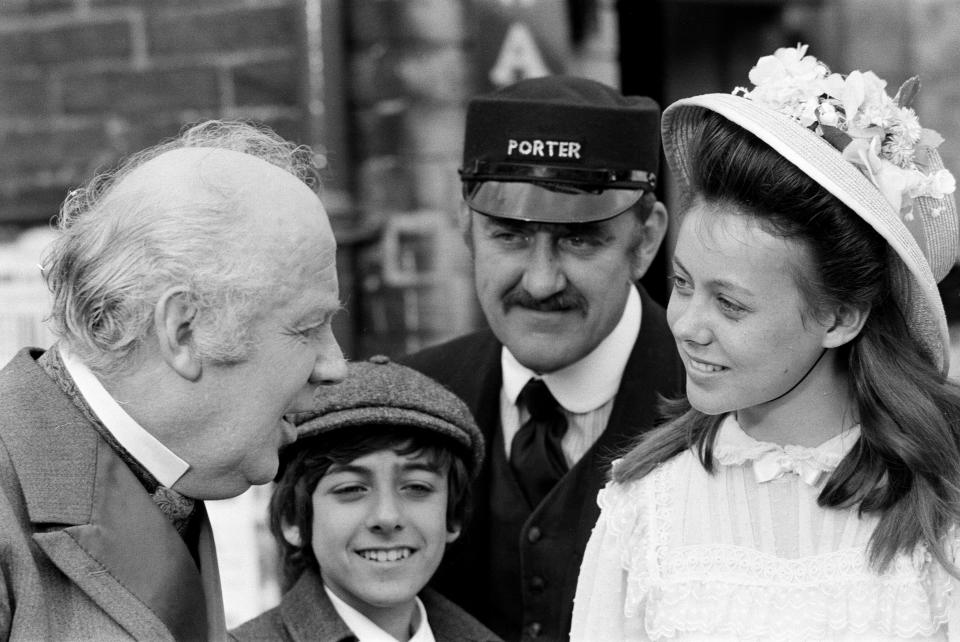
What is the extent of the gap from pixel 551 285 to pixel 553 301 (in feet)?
0.17

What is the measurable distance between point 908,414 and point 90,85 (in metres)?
3.35

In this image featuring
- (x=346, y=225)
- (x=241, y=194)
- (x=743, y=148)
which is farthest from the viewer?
(x=346, y=225)

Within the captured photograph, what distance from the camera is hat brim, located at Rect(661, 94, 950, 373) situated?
2.52 metres

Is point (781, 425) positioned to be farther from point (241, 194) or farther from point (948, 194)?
point (241, 194)

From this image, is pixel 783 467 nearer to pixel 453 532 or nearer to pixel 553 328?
pixel 553 328

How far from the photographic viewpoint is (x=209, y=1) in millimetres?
4777

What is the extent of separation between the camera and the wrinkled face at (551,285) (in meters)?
3.28

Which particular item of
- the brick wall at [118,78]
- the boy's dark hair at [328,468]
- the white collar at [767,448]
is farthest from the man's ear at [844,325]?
the brick wall at [118,78]

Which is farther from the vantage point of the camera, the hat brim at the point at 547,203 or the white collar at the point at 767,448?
the hat brim at the point at 547,203

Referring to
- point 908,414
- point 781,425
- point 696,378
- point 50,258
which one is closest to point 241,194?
point 50,258

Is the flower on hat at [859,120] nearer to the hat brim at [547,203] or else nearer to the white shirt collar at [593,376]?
the hat brim at [547,203]

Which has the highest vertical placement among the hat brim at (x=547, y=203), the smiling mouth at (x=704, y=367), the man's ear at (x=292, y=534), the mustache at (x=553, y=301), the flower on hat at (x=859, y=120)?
the flower on hat at (x=859, y=120)

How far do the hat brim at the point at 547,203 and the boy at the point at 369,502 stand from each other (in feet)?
1.49

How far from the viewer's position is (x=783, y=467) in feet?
8.91
